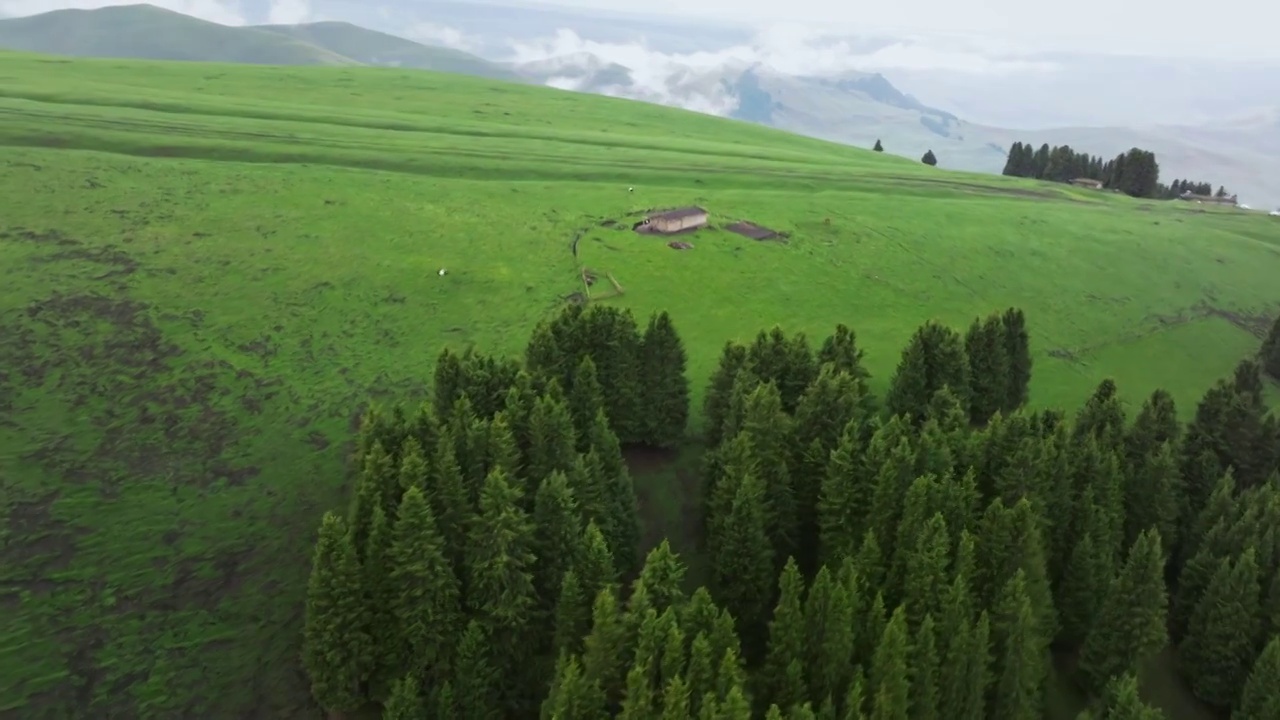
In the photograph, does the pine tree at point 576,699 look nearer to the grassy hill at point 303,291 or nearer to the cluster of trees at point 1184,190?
the grassy hill at point 303,291

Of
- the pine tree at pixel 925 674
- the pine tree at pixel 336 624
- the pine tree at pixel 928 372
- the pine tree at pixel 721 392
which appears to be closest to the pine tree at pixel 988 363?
the pine tree at pixel 928 372

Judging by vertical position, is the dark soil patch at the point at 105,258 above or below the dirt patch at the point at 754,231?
below

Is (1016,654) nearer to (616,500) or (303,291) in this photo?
(616,500)

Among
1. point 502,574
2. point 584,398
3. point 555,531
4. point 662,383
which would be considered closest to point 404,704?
point 502,574

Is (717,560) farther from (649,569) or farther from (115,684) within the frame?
(115,684)

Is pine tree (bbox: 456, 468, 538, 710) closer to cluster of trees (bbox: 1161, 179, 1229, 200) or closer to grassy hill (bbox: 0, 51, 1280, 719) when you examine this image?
grassy hill (bbox: 0, 51, 1280, 719)

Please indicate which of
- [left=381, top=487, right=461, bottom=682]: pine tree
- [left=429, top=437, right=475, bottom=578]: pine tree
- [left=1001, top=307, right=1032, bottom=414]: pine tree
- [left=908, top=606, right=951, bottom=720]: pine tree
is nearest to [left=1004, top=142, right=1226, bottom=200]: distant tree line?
[left=1001, top=307, right=1032, bottom=414]: pine tree

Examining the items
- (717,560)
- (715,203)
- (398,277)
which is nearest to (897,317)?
(715,203)
